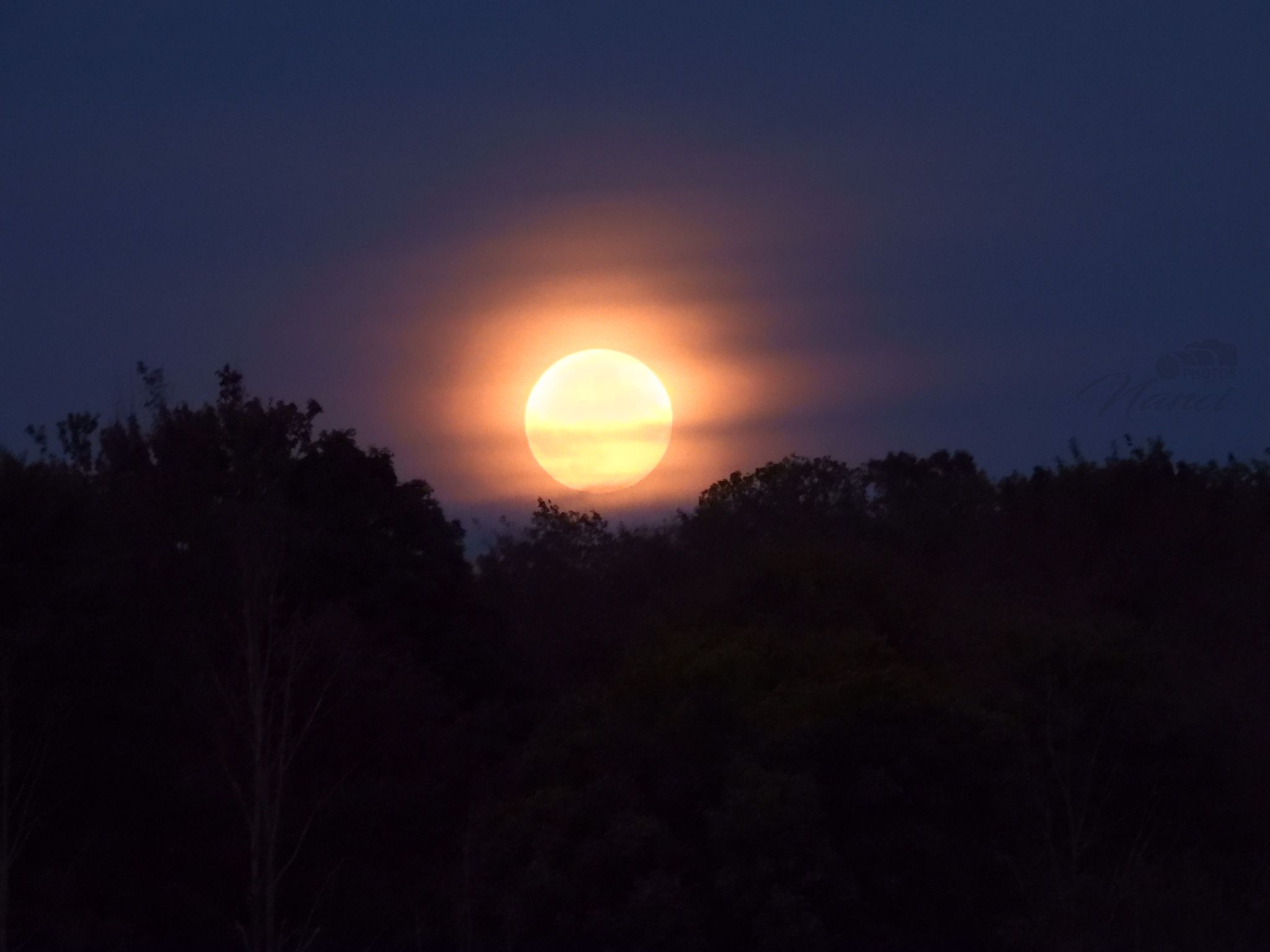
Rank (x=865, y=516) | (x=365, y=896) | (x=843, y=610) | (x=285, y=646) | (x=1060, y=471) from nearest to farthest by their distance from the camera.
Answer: (x=285, y=646)
(x=365, y=896)
(x=843, y=610)
(x=1060, y=471)
(x=865, y=516)

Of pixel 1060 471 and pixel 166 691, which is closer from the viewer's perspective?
pixel 166 691

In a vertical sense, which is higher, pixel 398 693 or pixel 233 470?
pixel 233 470

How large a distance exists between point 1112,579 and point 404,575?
18214mm

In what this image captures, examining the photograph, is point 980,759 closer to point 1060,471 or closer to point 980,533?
point 980,533

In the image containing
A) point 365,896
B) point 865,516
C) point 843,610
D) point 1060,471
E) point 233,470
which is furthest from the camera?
point 865,516

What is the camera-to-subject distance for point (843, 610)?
2248 centimetres

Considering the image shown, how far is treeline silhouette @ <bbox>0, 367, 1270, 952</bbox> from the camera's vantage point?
58.5ft

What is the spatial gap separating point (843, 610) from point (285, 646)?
8667 mm

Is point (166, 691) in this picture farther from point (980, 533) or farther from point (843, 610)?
point (980, 533)

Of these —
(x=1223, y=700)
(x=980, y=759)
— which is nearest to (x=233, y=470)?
(x=980, y=759)

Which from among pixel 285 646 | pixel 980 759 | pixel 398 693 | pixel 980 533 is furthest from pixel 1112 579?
pixel 285 646

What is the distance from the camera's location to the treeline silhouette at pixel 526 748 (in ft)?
58.5

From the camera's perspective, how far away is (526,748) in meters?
21.7

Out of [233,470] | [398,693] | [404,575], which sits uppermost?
[233,470]
